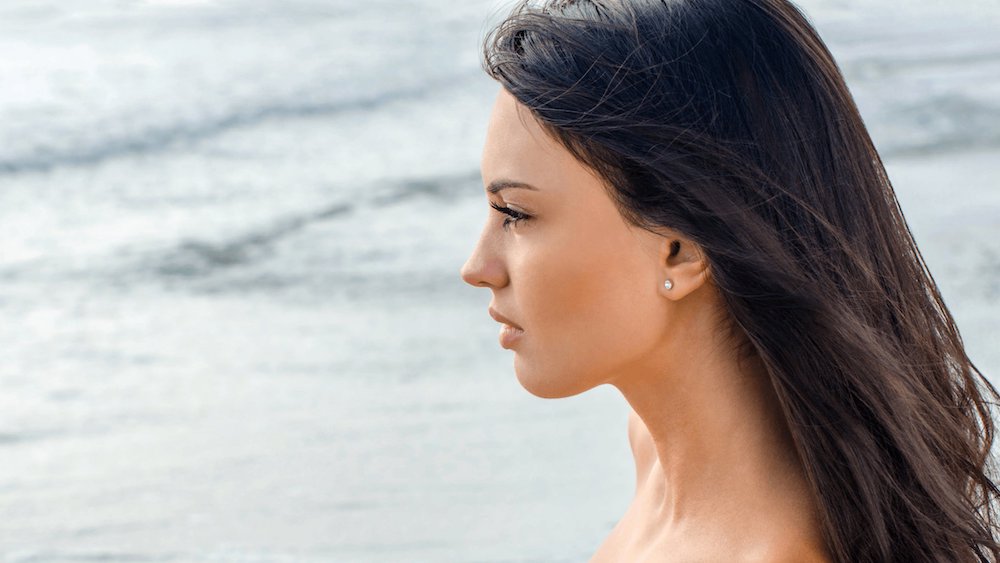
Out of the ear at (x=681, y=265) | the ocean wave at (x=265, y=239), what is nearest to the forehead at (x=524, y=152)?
the ear at (x=681, y=265)

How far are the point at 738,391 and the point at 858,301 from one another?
14cm

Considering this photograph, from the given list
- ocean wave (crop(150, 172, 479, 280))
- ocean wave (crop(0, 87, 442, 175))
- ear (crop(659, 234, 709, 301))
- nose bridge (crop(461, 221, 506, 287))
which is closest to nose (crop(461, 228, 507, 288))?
nose bridge (crop(461, 221, 506, 287))

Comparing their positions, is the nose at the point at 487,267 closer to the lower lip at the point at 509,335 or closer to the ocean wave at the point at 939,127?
the lower lip at the point at 509,335

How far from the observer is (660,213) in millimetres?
1141

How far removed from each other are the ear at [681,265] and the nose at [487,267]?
0.16m

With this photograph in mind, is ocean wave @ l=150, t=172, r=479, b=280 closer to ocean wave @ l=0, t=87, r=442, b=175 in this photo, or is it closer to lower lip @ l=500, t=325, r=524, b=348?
ocean wave @ l=0, t=87, r=442, b=175

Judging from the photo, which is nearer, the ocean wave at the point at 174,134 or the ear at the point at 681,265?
the ear at the point at 681,265

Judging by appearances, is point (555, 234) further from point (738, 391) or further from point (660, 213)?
point (738, 391)

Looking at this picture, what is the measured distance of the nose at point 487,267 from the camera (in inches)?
47.8

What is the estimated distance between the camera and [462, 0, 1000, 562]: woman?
3.70 ft

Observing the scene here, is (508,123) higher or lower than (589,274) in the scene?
higher

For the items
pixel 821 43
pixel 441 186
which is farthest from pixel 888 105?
pixel 821 43

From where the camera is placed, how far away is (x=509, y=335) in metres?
1.24

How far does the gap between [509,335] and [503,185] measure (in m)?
0.15
